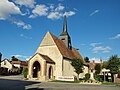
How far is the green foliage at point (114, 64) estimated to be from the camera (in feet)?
128

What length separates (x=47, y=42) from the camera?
1812 inches

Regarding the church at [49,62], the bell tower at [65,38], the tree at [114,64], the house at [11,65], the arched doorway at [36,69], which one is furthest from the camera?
the house at [11,65]

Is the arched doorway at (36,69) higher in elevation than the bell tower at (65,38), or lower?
lower

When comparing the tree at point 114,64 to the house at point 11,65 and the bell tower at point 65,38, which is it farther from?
the house at point 11,65

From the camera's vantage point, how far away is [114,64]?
39.3 metres

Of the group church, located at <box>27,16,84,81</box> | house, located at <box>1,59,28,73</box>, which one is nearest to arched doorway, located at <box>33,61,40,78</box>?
church, located at <box>27,16,84,81</box>

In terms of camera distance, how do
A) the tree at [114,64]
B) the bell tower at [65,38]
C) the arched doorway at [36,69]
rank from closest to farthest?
1. the tree at [114,64]
2. the arched doorway at [36,69]
3. the bell tower at [65,38]

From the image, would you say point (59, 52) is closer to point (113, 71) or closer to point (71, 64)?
point (71, 64)

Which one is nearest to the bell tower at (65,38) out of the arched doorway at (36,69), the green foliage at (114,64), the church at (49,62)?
the church at (49,62)

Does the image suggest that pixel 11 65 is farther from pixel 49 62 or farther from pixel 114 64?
pixel 114 64

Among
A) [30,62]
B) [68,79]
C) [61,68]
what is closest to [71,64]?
[61,68]

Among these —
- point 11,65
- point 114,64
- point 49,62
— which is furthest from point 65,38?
point 11,65

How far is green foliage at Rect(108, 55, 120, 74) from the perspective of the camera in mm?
39031

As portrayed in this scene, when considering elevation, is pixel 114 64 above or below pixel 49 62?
below
